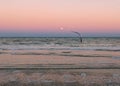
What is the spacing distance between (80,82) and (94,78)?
1556 millimetres

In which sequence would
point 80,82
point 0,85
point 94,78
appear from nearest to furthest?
point 0,85 → point 80,82 → point 94,78

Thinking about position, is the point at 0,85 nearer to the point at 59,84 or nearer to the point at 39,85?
the point at 39,85

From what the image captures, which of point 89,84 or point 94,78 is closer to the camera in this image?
point 89,84

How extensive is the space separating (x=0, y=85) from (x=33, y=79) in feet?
7.36

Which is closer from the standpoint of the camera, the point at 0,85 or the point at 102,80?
the point at 0,85

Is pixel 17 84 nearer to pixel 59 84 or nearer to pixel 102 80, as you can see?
pixel 59 84

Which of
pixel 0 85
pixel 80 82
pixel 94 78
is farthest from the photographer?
pixel 94 78

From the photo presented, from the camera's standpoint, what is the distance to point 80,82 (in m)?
14.3

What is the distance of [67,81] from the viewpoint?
14.5 meters

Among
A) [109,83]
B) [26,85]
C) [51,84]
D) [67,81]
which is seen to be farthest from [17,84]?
[109,83]

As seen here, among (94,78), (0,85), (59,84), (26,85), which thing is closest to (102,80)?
(94,78)

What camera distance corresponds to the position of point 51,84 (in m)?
13.7

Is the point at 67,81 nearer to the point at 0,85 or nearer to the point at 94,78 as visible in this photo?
the point at 94,78

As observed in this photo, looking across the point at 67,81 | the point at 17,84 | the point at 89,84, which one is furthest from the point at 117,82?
the point at 17,84
